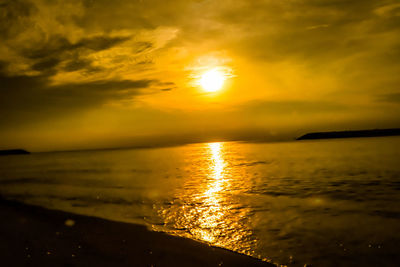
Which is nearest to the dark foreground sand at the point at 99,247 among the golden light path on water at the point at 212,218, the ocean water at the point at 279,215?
the golden light path on water at the point at 212,218

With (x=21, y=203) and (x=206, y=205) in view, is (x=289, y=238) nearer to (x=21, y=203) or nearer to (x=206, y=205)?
(x=206, y=205)

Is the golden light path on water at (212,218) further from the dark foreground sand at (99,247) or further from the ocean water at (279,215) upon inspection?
the dark foreground sand at (99,247)

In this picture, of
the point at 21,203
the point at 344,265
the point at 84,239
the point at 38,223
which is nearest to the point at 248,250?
the point at 344,265

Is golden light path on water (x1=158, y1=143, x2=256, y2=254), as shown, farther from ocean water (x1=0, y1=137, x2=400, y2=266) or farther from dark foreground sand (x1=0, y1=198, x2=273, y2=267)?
dark foreground sand (x1=0, y1=198, x2=273, y2=267)

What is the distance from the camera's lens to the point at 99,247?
8.14 metres

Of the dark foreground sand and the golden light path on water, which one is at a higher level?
the dark foreground sand

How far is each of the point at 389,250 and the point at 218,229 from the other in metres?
5.68

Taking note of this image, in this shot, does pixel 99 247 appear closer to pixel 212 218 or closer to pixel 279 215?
pixel 212 218

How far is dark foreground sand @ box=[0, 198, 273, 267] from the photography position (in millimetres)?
7039

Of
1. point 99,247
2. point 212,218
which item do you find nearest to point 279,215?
point 212,218

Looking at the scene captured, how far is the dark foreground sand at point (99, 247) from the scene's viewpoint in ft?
23.1

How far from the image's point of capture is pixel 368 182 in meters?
20.7

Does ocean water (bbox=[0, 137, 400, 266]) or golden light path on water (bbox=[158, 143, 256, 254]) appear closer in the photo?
ocean water (bbox=[0, 137, 400, 266])

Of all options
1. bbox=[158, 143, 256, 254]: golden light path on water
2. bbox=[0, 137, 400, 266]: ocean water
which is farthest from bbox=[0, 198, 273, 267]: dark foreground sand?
bbox=[0, 137, 400, 266]: ocean water
